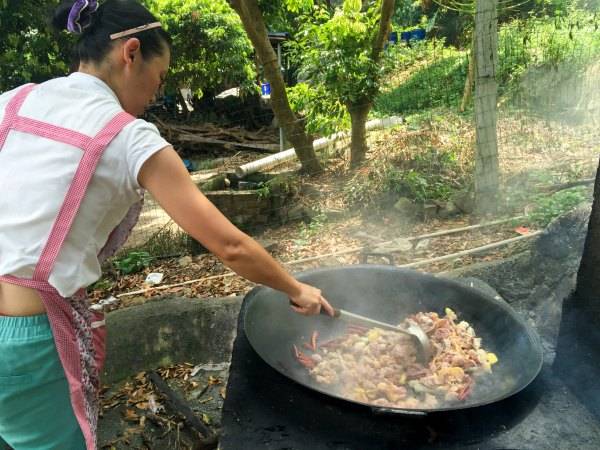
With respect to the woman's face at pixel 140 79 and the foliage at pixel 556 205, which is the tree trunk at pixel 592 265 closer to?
the woman's face at pixel 140 79

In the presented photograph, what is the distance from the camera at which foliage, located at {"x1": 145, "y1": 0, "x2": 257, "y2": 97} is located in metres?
12.0

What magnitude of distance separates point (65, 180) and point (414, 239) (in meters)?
4.33

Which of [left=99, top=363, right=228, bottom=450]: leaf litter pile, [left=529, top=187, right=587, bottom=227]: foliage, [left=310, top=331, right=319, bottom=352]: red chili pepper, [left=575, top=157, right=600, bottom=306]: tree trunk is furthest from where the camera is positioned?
[left=529, top=187, right=587, bottom=227]: foliage

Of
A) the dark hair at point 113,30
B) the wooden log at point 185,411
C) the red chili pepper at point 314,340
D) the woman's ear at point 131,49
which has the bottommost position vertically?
the wooden log at point 185,411

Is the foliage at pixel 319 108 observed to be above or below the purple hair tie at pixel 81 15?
below

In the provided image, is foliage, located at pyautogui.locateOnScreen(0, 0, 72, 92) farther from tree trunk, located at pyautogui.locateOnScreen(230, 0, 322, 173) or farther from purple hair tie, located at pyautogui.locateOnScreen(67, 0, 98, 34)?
purple hair tie, located at pyautogui.locateOnScreen(67, 0, 98, 34)

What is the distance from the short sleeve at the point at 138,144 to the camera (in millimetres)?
1363

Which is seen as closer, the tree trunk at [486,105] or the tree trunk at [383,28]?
the tree trunk at [486,105]

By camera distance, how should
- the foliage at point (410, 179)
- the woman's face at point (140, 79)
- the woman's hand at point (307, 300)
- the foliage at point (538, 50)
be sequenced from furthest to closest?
the foliage at point (538, 50)
the foliage at point (410, 179)
the woman's hand at point (307, 300)
the woman's face at point (140, 79)

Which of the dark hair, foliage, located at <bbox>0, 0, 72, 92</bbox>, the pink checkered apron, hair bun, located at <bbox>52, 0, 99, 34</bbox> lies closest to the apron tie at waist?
the pink checkered apron

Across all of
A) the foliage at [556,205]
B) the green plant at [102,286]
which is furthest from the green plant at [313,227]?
the foliage at [556,205]

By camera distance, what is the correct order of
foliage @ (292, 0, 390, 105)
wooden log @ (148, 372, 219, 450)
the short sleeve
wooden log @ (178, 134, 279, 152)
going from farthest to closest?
wooden log @ (178, 134, 279, 152)
foliage @ (292, 0, 390, 105)
wooden log @ (148, 372, 219, 450)
the short sleeve

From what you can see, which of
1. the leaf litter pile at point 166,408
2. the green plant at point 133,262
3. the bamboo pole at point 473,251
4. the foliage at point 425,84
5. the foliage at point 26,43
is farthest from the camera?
the foliage at point 425,84

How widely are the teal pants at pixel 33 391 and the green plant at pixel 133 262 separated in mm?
3939
